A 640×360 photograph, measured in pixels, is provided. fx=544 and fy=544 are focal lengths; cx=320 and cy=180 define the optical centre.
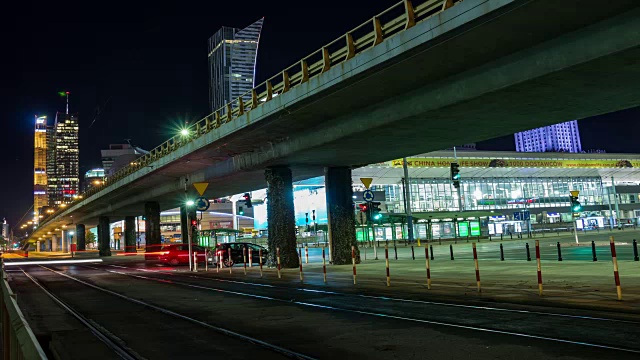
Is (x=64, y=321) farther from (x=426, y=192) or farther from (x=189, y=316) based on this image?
(x=426, y=192)

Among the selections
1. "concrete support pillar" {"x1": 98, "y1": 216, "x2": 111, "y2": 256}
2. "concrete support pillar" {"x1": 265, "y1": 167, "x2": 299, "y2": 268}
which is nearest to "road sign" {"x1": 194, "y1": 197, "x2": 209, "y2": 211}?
"concrete support pillar" {"x1": 265, "y1": 167, "x2": 299, "y2": 268}

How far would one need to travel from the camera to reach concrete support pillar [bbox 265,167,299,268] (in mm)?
29016

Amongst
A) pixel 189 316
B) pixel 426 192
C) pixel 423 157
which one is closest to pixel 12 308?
pixel 189 316

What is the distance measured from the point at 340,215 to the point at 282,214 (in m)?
3.14

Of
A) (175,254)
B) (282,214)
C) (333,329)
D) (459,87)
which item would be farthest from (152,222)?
(333,329)

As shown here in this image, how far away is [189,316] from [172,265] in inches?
1169

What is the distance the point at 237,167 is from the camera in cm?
3139

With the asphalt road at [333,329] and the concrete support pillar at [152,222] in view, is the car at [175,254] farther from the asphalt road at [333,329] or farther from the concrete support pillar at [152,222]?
the asphalt road at [333,329]

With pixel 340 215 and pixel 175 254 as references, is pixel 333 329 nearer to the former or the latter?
pixel 340 215

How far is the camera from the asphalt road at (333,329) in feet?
25.2

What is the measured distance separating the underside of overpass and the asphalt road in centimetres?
603

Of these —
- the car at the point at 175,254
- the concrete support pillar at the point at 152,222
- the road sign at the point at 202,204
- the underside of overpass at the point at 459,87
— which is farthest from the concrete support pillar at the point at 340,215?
the concrete support pillar at the point at 152,222

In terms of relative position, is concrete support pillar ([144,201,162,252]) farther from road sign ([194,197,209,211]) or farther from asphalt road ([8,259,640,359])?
asphalt road ([8,259,640,359])

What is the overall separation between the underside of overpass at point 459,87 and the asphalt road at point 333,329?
238 inches
